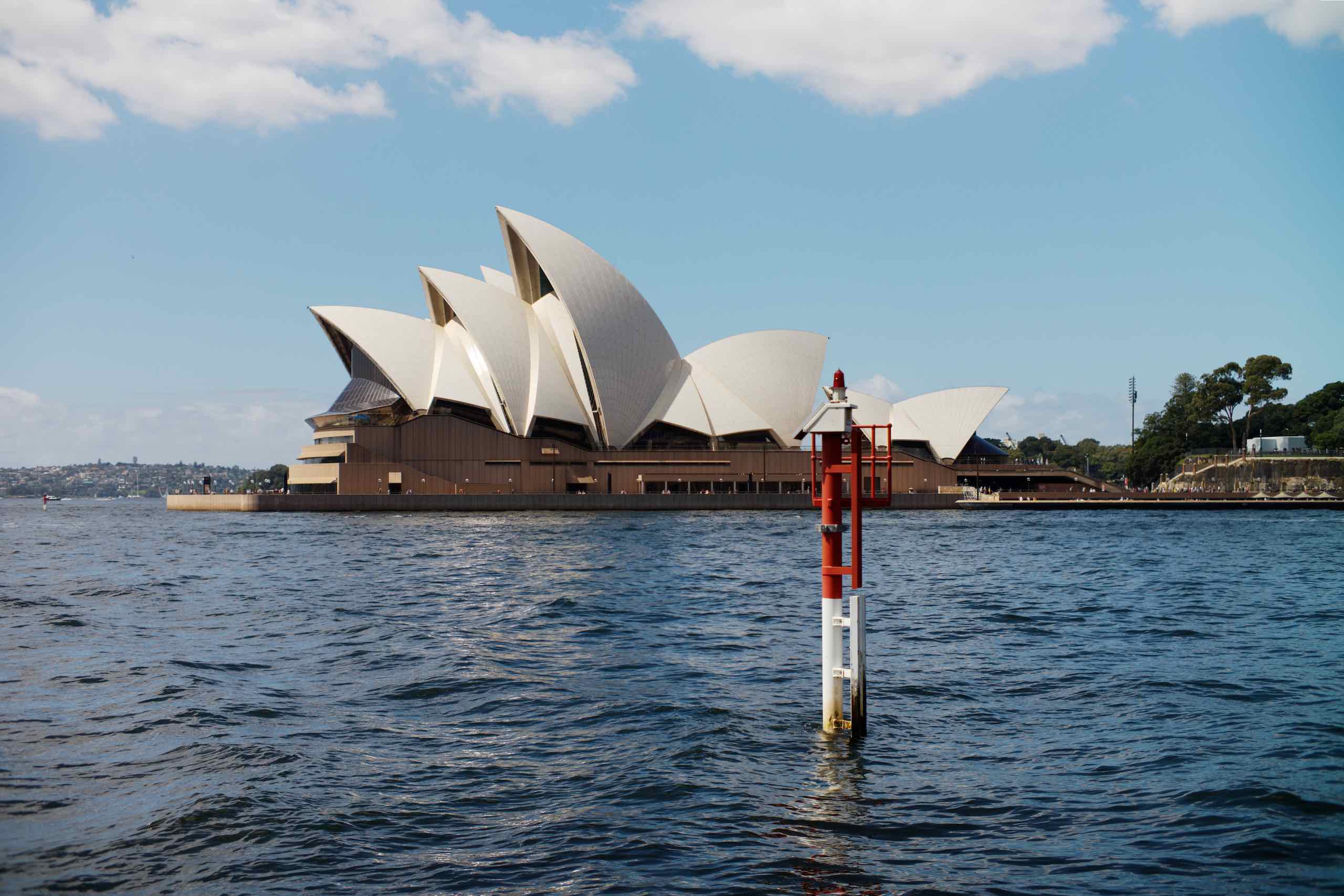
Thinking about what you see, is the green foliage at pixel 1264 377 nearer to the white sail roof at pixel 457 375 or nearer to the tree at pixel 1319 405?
the tree at pixel 1319 405

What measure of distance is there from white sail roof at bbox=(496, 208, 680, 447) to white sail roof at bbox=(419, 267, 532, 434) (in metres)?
2.32

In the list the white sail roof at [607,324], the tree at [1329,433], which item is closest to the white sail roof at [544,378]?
the white sail roof at [607,324]

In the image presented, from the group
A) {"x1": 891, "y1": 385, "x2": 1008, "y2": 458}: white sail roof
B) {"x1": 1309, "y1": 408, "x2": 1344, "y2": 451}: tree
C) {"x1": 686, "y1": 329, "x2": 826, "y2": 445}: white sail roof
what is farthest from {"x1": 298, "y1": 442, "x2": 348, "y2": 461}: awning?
{"x1": 1309, "y1": 408, "x2": 1344, "y2": 451}: tree

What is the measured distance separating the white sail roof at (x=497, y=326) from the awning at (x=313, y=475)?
12.4 meters

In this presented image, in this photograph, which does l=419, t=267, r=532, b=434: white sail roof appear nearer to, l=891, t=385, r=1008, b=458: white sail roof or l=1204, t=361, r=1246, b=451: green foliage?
l=891, t=385, r=1008, b=458: white sail roof

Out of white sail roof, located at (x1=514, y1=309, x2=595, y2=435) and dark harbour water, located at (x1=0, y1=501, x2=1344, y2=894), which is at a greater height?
white sail roof, located at (x1=514, y1=309, x2=595, y2=435)

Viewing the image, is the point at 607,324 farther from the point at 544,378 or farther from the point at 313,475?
the point at 313,475

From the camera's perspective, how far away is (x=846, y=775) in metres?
7.77

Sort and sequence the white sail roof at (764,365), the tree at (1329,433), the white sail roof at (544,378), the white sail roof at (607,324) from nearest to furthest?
the white sail roof at (607,324), the white sail roof at (544,378), the white sail roof at (764,365), the tree at (1329,433)

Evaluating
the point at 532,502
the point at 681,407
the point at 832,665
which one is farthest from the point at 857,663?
the point at 681,407

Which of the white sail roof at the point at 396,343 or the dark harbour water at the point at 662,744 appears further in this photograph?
the white sail roof at the point at 396,343

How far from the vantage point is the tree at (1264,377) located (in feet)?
326

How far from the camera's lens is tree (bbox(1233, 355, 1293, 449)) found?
326ft

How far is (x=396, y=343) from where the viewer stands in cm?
6656
